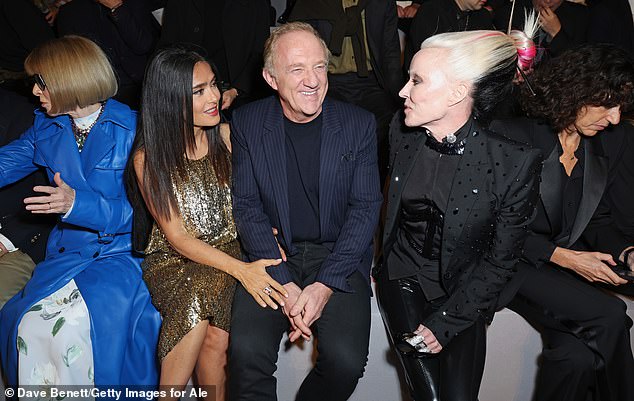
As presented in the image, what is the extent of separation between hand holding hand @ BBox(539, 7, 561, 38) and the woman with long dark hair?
234cm

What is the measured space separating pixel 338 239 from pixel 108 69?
1.15 m

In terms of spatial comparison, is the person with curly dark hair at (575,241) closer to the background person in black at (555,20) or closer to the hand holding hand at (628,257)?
the hand holding hand at (628,257)

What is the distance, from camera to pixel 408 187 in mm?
2189

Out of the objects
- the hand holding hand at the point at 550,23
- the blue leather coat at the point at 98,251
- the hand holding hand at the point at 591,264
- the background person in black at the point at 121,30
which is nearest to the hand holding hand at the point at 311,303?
the blue leather coat at the point at 98,251

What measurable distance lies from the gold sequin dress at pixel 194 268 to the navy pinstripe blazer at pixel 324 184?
0.08 m

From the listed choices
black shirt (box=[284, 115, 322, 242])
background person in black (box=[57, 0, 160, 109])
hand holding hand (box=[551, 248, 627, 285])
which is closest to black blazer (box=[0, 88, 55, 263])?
background person in black (box=[57, 0, 160, 109])

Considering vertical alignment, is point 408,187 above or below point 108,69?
below

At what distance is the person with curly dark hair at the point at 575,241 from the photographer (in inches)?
88.0

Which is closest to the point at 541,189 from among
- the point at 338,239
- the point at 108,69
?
the point at 338,239

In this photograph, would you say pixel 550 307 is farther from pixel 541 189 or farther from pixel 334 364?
pixel 334 364

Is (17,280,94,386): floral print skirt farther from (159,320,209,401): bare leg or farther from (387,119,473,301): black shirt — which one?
(387,119,473,301): black shirt

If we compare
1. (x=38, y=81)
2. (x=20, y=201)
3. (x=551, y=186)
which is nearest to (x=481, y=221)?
(x=551, y=186)

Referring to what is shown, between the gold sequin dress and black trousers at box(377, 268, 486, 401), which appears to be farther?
the gold sequin dress

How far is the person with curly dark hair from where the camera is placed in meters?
2.23
